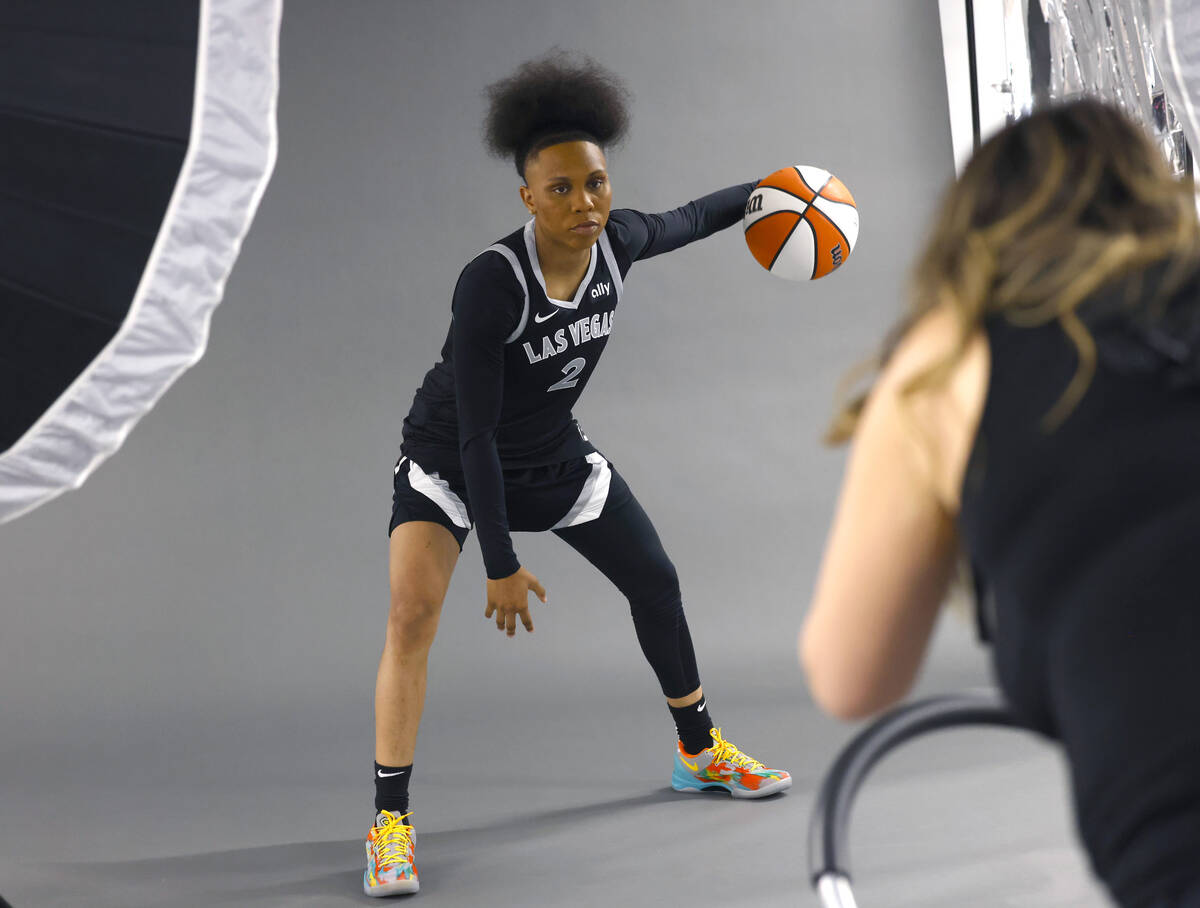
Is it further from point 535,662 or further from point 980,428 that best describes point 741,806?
point 980,428

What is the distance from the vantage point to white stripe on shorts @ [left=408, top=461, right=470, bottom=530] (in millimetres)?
2777

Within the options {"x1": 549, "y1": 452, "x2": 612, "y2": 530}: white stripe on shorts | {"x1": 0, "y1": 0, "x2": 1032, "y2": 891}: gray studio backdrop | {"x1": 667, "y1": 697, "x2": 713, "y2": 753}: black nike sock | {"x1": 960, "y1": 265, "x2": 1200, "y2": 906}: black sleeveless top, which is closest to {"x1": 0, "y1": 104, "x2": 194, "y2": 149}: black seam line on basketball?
{"x1": 960, "y1": 265, "x2": 1200, "y2": 906}: black sleeveless top

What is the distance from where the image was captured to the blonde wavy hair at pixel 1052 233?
864 millimetres

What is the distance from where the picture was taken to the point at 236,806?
3.25 metres

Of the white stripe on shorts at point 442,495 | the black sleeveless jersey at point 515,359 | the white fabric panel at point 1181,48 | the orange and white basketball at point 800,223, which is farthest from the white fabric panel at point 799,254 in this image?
the white fabric panel at point 1181,48

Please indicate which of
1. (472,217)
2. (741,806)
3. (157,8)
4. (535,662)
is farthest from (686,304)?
(157,8)

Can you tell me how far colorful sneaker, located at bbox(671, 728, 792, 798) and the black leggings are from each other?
0.55ft

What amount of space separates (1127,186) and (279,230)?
3720 mm

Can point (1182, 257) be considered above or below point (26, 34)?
below

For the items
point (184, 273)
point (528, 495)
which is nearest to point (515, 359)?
point (528, 495)

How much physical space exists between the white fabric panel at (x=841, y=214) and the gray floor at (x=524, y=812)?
1.31 m

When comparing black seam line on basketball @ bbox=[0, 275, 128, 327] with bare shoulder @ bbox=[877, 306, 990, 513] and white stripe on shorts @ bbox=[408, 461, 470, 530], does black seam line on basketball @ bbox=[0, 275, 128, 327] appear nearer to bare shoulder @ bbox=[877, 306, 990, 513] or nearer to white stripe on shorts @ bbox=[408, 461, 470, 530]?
bare shoulder @ bbox=[877, 306, 990, 513]

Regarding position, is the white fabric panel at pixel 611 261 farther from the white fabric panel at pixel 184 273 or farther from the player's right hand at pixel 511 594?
the white fabric panel at pixel 184 273

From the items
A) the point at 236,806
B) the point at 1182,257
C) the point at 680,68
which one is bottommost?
the point at 1182,257
